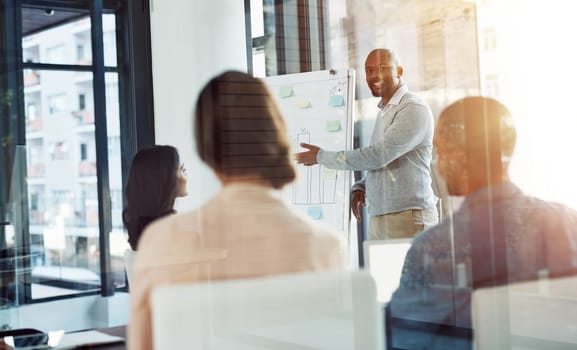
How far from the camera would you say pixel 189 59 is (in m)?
2.27

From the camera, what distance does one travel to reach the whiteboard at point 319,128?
7.79 feet

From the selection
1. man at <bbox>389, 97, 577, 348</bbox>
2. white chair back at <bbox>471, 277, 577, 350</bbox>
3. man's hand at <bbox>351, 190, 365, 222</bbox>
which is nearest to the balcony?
man's hand at <bbox>351, 190, 365, 222</bbox>

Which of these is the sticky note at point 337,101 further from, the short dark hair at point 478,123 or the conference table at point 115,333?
the conference table at point 115,333

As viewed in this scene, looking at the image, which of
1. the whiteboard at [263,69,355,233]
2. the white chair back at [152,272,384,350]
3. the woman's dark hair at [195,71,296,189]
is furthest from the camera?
Answer: the whiteboard at [263,69,355,233]

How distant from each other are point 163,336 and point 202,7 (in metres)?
1.07

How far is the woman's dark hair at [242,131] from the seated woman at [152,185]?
10 centimetres

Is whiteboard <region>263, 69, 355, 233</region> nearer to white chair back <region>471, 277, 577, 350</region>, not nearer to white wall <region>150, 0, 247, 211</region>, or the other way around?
white wall <region>150, 0, 247, 211</region>

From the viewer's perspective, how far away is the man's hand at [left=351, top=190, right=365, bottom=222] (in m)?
2.51

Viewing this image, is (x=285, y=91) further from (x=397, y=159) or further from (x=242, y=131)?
(x=397, y=159)

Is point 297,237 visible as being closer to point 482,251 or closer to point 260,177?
point 260,177

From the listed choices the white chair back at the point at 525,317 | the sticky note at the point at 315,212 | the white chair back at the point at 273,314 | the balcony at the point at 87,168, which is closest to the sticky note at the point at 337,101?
the sticky note at the point at 315,212

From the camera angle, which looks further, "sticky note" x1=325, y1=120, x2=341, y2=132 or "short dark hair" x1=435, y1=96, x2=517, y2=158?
"short dark hair" x1=435, y1=96, x2=517, y2=158

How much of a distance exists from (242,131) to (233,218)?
29cm

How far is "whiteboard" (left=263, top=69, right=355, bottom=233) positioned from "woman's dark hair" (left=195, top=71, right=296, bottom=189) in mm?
38
